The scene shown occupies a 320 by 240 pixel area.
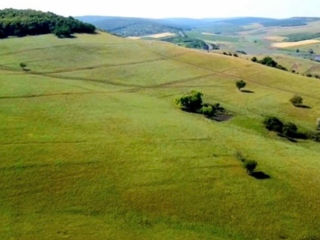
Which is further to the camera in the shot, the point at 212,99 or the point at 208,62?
the point at 208,62

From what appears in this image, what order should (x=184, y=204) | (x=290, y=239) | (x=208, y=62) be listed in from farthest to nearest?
(x=208, y=62) → (x=184, y=204) → (x=290, y=239)

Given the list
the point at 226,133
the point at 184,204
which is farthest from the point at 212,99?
the point at 184,204

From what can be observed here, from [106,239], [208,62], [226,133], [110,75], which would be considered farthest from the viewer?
[208,62]

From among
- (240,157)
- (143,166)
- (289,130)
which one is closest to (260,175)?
(240,157)

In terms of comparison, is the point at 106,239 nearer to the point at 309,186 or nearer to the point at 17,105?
the point at 309,186

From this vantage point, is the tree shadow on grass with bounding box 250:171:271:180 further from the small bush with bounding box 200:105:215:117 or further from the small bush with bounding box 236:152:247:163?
the small bush with bounding box 200:105:215:117

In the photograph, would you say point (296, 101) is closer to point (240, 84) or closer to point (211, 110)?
point (240, 84)
